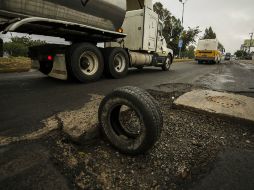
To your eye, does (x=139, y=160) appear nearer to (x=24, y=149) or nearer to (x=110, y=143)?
(x=110, y=143)

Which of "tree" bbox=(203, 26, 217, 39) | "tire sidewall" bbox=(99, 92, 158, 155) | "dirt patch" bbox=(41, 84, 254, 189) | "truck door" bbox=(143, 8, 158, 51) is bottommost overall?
"dirt patch" bbox=(41, 84, 254, 189)

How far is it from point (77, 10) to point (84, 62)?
1531 mm

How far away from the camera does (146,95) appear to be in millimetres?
2102

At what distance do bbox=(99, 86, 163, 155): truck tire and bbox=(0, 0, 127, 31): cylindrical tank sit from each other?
11.4 ft

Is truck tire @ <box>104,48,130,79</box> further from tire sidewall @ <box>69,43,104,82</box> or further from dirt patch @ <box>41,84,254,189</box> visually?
dirt patch @ <box>41,84,254,189</box>

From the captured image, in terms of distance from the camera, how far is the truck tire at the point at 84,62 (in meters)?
5.71

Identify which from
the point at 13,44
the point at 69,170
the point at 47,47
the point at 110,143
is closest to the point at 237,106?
the point at 110,143

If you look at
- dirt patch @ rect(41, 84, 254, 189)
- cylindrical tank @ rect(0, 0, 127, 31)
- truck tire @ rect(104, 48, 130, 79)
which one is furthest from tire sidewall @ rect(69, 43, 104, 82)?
dirt patch @ rect(41, 84, 254, 189)

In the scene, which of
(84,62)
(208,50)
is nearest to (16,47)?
(84,62)

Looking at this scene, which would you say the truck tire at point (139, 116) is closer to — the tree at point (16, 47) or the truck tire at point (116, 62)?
the truck tire at point (116, 62)

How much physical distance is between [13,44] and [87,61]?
968cm

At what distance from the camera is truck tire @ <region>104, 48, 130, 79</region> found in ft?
22.7

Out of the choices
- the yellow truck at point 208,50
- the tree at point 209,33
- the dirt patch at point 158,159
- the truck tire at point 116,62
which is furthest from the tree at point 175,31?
the tree at point 209,33

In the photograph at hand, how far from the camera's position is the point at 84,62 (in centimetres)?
626
